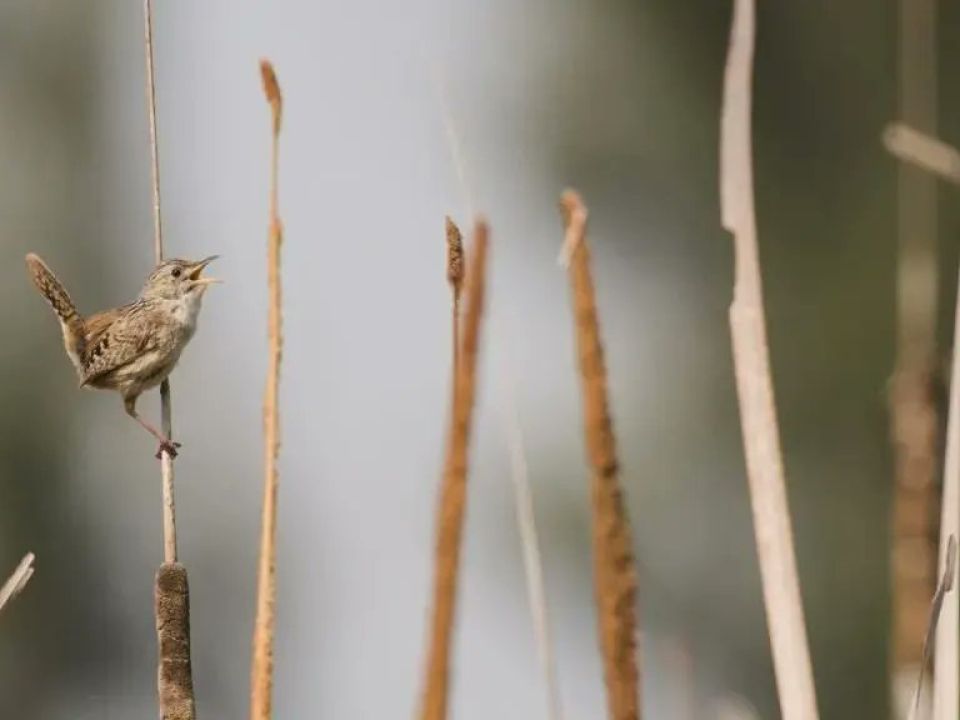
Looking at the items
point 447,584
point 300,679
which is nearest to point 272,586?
point 447,584

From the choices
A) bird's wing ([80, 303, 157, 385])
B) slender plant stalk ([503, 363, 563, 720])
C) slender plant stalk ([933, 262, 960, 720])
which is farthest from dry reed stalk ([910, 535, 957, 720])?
bird's wing ([80, 303, 157, 385])

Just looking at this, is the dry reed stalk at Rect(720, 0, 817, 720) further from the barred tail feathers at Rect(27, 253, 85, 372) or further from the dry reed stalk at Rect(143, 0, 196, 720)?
the barred tail feathers at Rect(27, 253, 85, 372)

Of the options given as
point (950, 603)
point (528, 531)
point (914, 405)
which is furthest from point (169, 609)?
point (914, 405)

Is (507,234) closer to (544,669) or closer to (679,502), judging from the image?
(679,502)

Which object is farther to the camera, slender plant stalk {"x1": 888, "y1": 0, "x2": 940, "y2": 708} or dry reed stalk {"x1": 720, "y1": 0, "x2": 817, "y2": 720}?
slender plant stalk {"x1": 888, "y1": 0, "x2": 940, "y2": 708}

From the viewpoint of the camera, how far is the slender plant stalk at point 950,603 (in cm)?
190

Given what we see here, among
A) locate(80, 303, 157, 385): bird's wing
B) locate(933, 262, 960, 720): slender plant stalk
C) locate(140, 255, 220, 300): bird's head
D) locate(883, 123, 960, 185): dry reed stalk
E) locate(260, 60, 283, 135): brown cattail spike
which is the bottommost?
locate(933, 262, 960, 720): slender plant stalk

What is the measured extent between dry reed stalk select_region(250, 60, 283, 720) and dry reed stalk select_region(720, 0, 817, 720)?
441 mm

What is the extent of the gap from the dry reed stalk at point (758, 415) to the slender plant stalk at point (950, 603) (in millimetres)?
166

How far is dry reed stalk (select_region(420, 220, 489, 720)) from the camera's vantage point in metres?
Answer: 1.40

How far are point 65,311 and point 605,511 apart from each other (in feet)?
11.2

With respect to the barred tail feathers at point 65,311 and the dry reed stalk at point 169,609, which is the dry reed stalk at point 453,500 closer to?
the dry reed stalk at point 169,609

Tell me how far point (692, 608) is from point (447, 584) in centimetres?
1002

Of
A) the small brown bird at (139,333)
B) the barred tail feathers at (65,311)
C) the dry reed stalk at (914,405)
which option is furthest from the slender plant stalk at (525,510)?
the small brown bird at (139,333)
